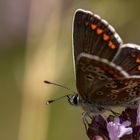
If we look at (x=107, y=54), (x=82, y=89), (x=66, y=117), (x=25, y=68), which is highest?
(x=107, y=54)

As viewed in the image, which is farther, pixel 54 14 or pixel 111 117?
pixel 54 14

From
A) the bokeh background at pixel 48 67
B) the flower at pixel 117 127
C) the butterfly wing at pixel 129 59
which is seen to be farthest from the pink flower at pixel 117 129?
the bokeh background at pixel 48 67

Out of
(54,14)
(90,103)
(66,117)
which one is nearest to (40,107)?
(66,117)

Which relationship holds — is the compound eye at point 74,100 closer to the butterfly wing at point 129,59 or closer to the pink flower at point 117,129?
the pink flower at point 117,129

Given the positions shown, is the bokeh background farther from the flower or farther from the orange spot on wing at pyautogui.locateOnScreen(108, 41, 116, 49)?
the orange spot on wing at pyautogui.locateOnScreen(108, 41, 116, 49)

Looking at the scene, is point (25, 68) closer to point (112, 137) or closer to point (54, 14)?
point (54, 14)

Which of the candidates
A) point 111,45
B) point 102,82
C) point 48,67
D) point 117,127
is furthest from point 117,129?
point 48,67
